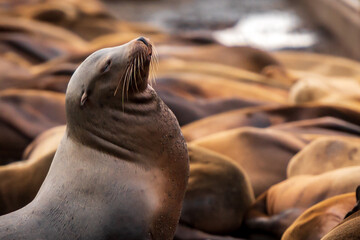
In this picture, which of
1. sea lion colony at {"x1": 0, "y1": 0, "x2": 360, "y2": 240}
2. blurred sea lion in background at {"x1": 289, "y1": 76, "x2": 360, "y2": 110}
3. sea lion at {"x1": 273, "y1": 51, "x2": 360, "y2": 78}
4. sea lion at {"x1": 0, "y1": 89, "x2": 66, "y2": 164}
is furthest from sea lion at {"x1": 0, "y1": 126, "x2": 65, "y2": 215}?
sea lion at {"x1": 273, "y1": 51, "x2": 360, "y2": 78}

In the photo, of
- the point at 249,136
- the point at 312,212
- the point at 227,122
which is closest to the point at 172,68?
the point at 227,122

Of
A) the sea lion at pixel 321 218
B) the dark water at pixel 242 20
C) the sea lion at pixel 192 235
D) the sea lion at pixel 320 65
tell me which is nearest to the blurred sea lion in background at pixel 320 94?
the sea lion at pixel 320 65

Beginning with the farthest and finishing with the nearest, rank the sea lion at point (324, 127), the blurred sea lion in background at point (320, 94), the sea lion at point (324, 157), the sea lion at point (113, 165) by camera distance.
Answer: the blurred sea lion in background at point (320, 94)
the sea lion at point (324, 127)
the sea lion at point (324, 157)
the sea lion at point (113, 165)

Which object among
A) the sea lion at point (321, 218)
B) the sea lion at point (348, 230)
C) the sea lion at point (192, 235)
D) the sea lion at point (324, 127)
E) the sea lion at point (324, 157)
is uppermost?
the sea lion at point (348, 230)

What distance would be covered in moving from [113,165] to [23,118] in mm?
2282

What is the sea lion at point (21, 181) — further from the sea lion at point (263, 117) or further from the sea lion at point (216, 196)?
the sea lion at point (263, 117)

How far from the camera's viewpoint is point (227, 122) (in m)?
4.28

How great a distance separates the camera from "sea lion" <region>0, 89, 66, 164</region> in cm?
450

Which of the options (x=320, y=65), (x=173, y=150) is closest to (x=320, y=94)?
(x=320, y=65)

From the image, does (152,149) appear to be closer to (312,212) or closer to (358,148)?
(312,212)

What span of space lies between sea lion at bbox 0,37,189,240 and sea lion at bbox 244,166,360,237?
29.6 inches

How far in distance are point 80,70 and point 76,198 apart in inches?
15.8

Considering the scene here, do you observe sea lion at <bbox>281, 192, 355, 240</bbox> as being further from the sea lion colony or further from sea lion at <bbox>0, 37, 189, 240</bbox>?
sea lion at <bbox>0, 37, 189, 240</bbox>

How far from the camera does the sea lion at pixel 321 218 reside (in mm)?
2645
